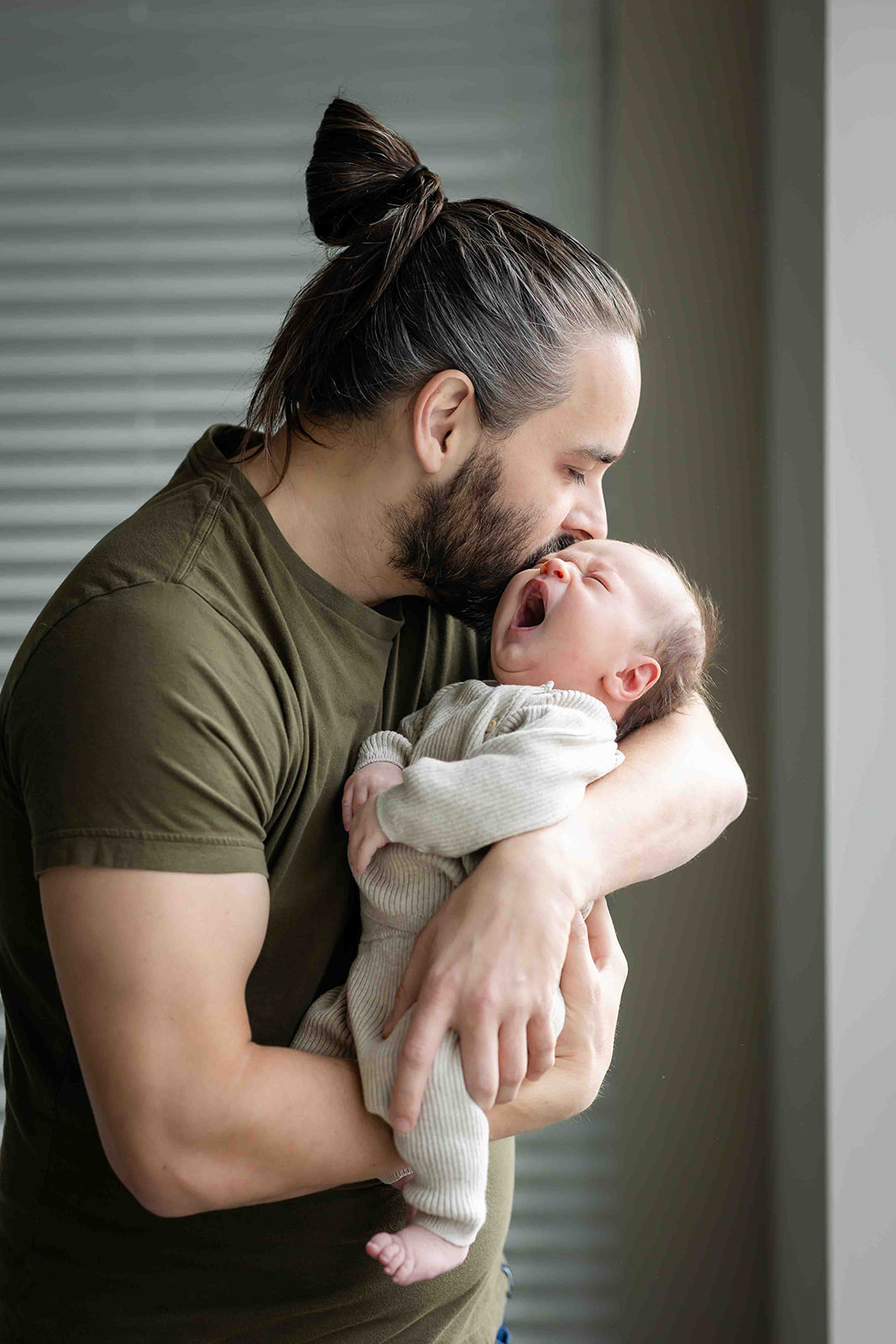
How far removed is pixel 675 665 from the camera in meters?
1.34

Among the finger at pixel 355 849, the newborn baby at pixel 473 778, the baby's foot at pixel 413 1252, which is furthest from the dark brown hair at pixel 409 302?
the baby's foot at pixel 413 1252

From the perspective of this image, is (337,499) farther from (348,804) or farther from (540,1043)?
(540,1043)

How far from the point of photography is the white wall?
164 cm

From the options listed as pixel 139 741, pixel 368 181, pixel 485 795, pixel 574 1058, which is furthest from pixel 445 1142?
pixel 368 181

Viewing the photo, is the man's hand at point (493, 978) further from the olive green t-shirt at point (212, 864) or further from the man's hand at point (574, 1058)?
the olive green t-shirt at point (212, 864)

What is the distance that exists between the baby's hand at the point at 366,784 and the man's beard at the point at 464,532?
25cm

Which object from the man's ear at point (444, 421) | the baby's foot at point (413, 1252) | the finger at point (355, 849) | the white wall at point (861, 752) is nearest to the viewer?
the baby's foot at point (413, 1252)

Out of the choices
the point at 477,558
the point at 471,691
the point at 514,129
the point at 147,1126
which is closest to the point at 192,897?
the point at 147,1126

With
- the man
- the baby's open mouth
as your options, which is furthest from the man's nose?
the baby's open mouth

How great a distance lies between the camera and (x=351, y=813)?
3.68 feet

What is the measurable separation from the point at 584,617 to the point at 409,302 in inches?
16.4

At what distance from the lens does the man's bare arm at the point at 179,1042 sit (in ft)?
2.90

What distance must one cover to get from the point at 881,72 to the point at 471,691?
116 cm

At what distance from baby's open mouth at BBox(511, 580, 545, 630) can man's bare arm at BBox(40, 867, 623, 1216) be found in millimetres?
522
